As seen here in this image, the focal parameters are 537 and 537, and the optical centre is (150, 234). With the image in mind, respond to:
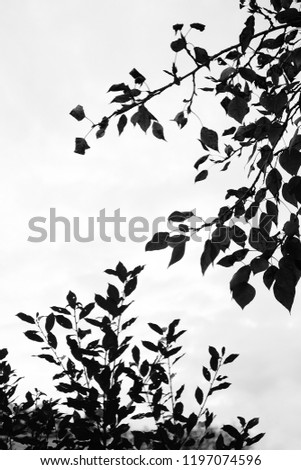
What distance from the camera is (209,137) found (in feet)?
7.58

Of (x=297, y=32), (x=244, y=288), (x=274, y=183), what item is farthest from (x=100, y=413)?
(x=297, y=32)

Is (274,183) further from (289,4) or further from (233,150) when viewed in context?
(289,4)

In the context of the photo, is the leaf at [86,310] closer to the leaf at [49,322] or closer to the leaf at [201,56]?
the leaf at [49,322]

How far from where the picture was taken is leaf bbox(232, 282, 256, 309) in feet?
5.76

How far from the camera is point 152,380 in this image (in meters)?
2.89

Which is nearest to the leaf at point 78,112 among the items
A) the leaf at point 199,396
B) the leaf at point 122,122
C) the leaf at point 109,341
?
the leaf at point 122,122

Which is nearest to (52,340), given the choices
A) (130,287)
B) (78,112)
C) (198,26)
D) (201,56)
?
(130,287)

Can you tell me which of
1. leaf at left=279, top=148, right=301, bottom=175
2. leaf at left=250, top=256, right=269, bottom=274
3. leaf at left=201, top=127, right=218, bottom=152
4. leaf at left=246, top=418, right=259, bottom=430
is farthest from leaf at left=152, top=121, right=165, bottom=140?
leaf at left=246, top=418, right=259, bottom=430

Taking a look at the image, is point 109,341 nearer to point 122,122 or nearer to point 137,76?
point 122,122

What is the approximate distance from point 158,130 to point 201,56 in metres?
0.39

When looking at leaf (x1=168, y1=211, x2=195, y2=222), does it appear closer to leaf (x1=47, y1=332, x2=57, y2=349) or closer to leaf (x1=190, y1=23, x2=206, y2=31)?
leaf (x1=190, y1=23, x2=206, y2=31)

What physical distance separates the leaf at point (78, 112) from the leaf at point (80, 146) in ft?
0.30

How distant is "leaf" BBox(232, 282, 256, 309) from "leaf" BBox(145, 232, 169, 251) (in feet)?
0.91
